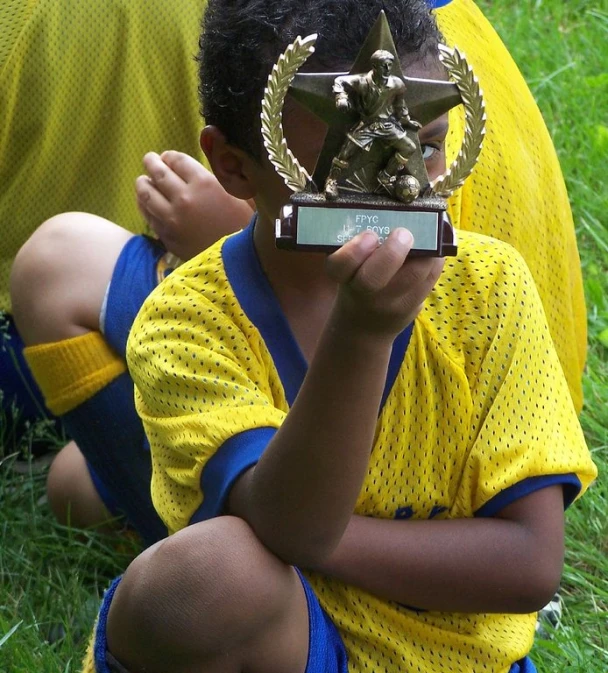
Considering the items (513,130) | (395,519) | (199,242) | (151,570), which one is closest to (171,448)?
(151,570)

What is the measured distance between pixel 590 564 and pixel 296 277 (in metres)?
0.97

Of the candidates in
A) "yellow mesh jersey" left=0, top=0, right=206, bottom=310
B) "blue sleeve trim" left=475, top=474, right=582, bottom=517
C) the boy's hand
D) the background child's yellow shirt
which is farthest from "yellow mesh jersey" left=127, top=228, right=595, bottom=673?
"yellow mesh jersey" left=0, top=0, right=206, bottom=310

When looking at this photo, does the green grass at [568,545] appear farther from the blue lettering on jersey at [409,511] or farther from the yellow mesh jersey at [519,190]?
the blue lettering on jersey at [409,511]

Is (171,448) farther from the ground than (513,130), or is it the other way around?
(513,130)

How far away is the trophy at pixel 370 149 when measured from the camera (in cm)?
134

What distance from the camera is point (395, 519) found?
1686mm

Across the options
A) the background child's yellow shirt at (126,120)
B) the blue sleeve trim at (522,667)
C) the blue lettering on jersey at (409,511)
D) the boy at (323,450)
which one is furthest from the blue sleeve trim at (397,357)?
the background child's yellow shirt at (126,120)

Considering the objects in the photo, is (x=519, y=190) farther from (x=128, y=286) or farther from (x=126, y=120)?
(x=126, y=120)

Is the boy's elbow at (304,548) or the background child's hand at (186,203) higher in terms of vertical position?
the background child's hand at (186,203)

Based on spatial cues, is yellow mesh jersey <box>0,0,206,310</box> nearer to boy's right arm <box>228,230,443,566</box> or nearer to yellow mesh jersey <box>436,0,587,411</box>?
yellow mesh jersey <box>436,0,587,411</box>

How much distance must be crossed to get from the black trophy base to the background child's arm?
0.43 metres

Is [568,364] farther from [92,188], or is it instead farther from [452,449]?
[92,188]

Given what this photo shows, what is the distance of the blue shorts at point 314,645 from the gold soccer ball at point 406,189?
21.1 inches

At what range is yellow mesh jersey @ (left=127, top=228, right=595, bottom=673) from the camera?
1.63 metres
